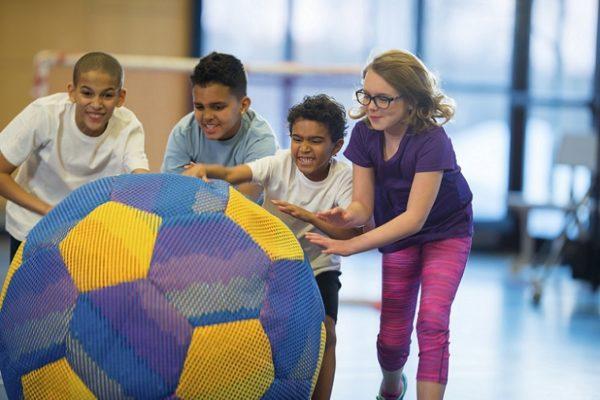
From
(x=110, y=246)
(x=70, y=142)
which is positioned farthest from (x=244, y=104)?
(x=110, y=246)

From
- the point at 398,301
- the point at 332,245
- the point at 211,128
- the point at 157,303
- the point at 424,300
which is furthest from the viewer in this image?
the point at 211,128

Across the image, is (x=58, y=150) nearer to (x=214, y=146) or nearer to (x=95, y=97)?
(x=95, y=97)

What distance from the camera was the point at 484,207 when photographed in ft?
31.0

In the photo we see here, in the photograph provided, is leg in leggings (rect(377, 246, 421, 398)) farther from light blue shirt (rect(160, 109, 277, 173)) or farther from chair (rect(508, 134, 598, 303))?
chair (rect(508, 134, 598, 303))

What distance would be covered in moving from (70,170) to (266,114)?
18.3 feet

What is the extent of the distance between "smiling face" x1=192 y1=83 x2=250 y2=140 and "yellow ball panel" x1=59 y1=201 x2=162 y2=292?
93cm

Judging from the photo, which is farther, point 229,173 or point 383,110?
point 229,173

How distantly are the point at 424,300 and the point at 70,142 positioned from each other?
1463 mm

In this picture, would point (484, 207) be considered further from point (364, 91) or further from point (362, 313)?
point (364, 91)

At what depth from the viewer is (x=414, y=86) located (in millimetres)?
3152

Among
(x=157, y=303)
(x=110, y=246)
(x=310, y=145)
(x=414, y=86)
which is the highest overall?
(x=414, y=86)

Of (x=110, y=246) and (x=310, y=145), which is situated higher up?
(x=310, y=145)

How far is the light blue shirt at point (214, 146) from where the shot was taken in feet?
11.9

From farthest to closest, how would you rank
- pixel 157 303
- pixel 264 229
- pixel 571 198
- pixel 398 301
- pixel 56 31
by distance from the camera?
pixel 56 31 → pixel 571 198 → pixel 398 301 → pixel 264 229 → pixel 157 303
